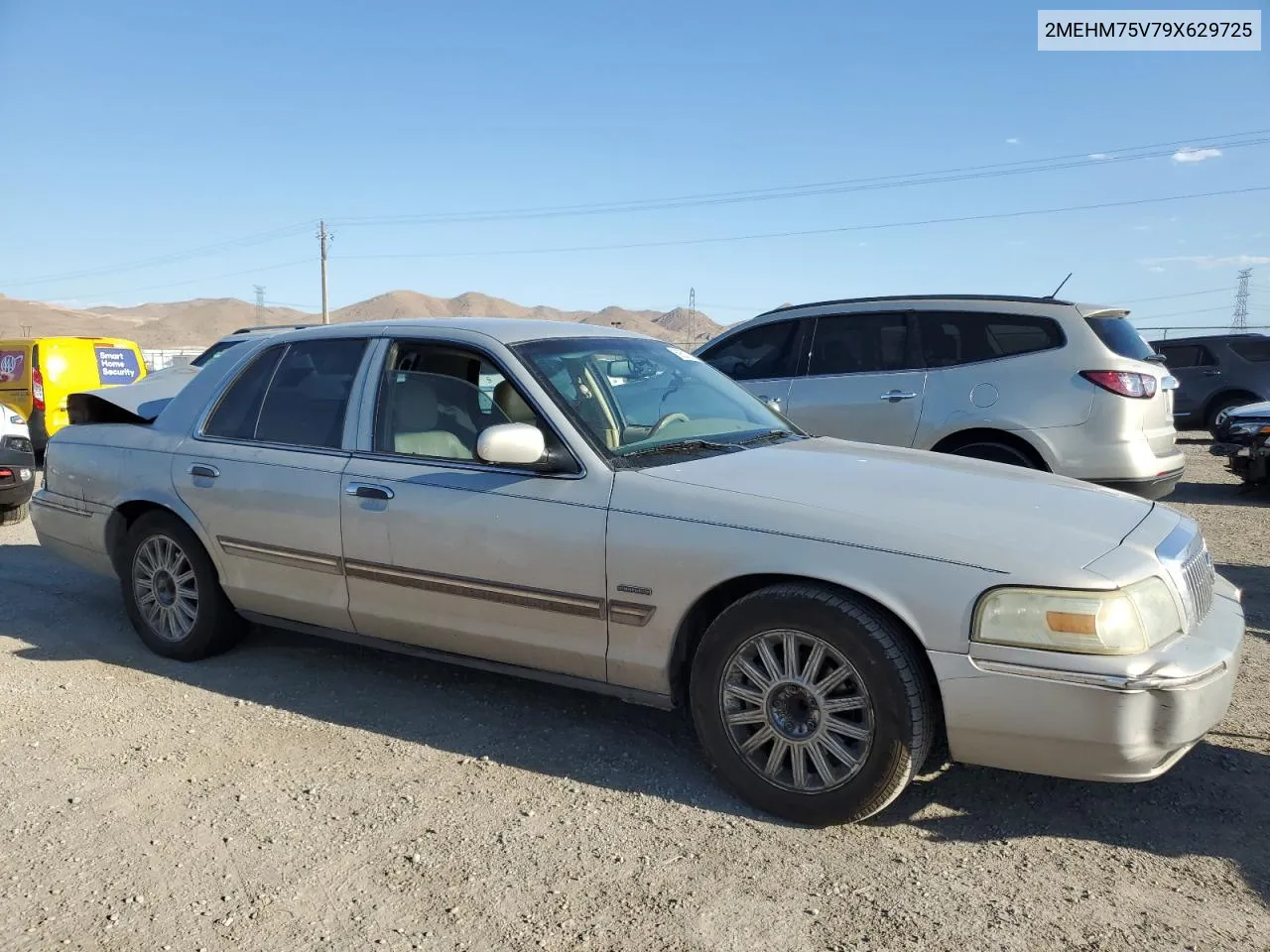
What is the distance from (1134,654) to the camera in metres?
2.92

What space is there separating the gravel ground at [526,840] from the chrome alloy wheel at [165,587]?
1.56 feet

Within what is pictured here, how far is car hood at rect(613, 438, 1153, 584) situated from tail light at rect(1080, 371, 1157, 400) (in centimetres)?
324

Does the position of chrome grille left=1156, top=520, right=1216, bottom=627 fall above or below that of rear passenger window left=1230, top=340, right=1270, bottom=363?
below

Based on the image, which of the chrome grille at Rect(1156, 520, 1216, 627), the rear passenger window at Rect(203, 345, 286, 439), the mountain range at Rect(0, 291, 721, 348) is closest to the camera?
the chrome grille at Rect(1156, 520, 1216, 627)

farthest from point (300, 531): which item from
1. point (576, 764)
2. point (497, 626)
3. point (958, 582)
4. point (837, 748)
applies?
point (958, 582)

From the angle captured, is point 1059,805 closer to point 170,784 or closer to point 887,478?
point 887,478

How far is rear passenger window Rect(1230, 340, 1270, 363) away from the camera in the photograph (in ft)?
51.5

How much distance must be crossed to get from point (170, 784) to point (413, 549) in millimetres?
1197

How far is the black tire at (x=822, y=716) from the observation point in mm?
3090

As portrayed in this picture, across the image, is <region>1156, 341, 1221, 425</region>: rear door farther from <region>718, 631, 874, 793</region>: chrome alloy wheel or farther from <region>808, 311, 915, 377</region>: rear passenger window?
<region>718, 631, 874, 793</region>: chrome alloy wheel

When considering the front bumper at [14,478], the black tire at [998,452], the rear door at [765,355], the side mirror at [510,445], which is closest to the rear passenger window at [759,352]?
the rear door at [765,355]

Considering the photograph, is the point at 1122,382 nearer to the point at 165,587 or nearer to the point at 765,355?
the point at 765,355

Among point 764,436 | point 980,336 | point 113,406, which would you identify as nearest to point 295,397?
point 113,406

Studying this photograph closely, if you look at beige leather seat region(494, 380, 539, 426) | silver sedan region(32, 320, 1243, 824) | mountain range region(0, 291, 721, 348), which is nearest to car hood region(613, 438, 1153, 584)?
silver sedan region(32, 320, 1243, 824)
